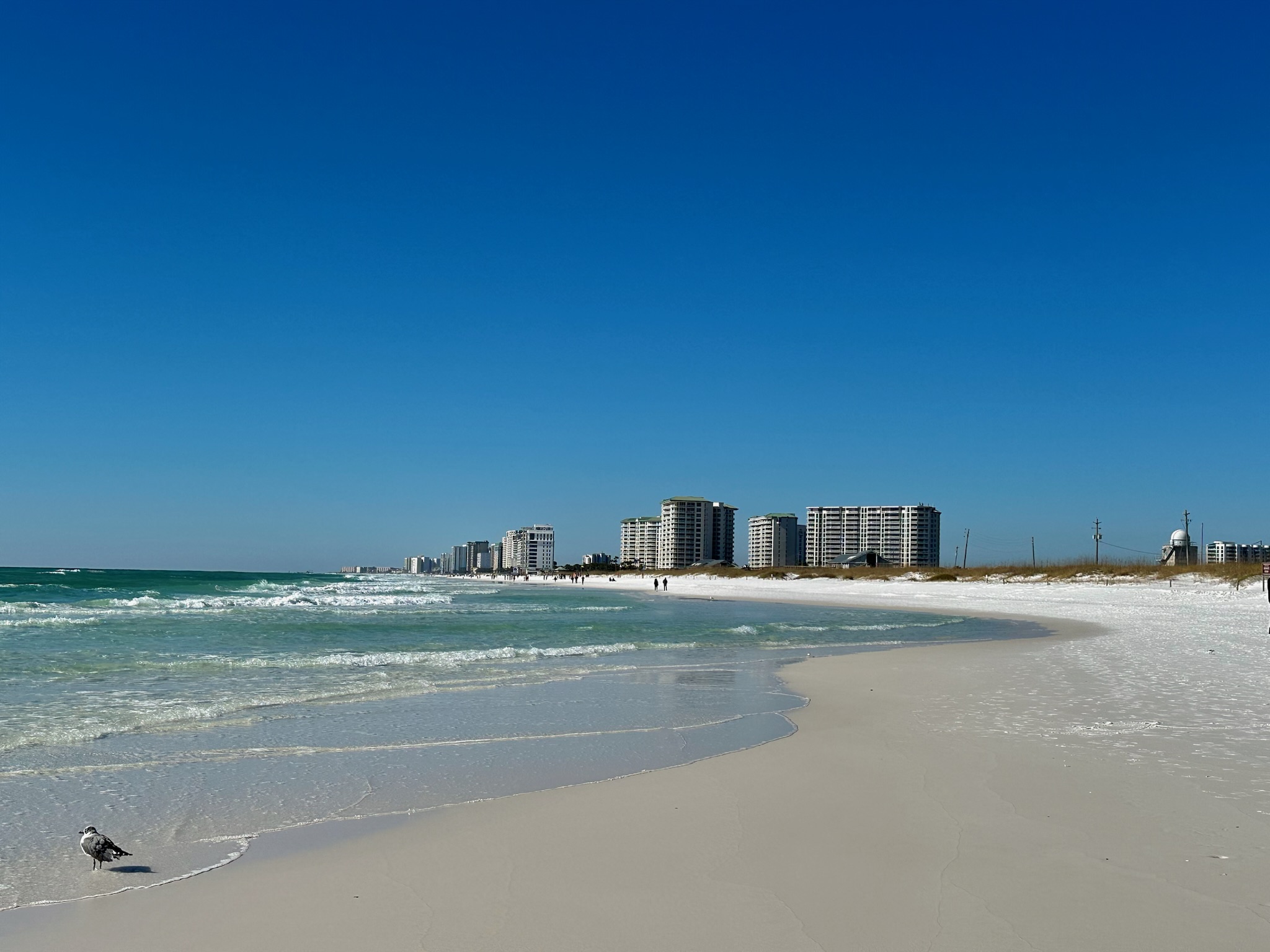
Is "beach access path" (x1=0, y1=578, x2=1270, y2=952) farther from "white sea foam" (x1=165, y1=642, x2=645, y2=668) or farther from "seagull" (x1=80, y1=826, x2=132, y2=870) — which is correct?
"white sea foam" (x1=165, y1=642, x2=645, y2=668)

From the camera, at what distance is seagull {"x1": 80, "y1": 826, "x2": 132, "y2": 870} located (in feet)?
16.1

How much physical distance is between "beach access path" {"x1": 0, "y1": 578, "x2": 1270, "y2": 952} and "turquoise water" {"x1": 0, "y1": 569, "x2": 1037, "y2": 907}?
63 cm

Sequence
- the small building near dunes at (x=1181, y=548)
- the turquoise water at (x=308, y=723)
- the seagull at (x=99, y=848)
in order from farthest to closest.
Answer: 1. the small building near dunes at (x=1181, y=548)
2. the turquoise water at (x=308, y=723)
3. the seagull at (x=99, y=848)

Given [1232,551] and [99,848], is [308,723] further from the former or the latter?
[1232,551]

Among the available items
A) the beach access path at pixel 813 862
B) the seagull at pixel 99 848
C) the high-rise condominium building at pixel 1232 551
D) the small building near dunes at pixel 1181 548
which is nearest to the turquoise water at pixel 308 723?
the seagull at pixel 99 848

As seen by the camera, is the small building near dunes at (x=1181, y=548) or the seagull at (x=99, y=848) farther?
the small building near dunes at (x=1181, y=548)

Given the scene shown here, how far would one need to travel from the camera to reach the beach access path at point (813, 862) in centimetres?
405

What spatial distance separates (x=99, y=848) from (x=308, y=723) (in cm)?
530

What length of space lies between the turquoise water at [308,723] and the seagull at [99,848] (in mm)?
103

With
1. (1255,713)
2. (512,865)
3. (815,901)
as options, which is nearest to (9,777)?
(512,865)

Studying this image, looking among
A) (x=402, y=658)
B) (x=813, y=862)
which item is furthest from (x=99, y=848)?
(x=402, y=658)

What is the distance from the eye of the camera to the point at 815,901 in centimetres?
442

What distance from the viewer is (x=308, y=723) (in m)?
10.1

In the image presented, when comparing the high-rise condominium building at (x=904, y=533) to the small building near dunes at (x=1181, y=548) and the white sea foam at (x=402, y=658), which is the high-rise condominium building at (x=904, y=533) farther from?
the white sea foam at (x=402, y=658)
